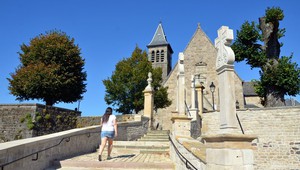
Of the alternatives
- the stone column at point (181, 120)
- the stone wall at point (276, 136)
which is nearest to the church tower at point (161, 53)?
the stone wall at point (276, 136)

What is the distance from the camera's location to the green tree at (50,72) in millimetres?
18594

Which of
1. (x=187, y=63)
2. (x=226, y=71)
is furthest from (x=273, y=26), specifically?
(x=226, y=71)

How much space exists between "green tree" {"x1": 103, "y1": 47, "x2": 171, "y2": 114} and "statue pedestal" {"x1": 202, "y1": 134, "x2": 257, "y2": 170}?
17.0 meters

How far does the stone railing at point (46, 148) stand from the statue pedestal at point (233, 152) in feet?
11.7

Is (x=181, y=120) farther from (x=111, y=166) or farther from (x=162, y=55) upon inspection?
(x=162, y=55)

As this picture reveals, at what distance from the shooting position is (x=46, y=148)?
19.1 ft

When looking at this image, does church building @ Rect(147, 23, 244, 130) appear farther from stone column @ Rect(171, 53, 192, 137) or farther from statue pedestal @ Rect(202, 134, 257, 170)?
statue pedestal @ Rect(202, 134, 257, 170)

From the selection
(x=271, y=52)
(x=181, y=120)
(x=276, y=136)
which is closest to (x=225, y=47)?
(x=181, y=120)

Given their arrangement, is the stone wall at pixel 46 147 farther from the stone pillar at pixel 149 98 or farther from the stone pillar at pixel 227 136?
the stone pillar at pixel 149 98

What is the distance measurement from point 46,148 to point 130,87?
15.7m

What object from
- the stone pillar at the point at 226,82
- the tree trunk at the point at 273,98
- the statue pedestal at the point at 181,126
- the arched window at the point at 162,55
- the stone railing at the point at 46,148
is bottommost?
the stone railing at the point at 46,148

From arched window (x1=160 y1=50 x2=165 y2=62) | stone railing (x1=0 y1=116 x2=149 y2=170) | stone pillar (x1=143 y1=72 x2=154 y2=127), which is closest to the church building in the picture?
arched window (x1=160 y1=50 x2=165 y2=62)

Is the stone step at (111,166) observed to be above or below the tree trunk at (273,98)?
below

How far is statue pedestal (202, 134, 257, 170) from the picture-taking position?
370cm
